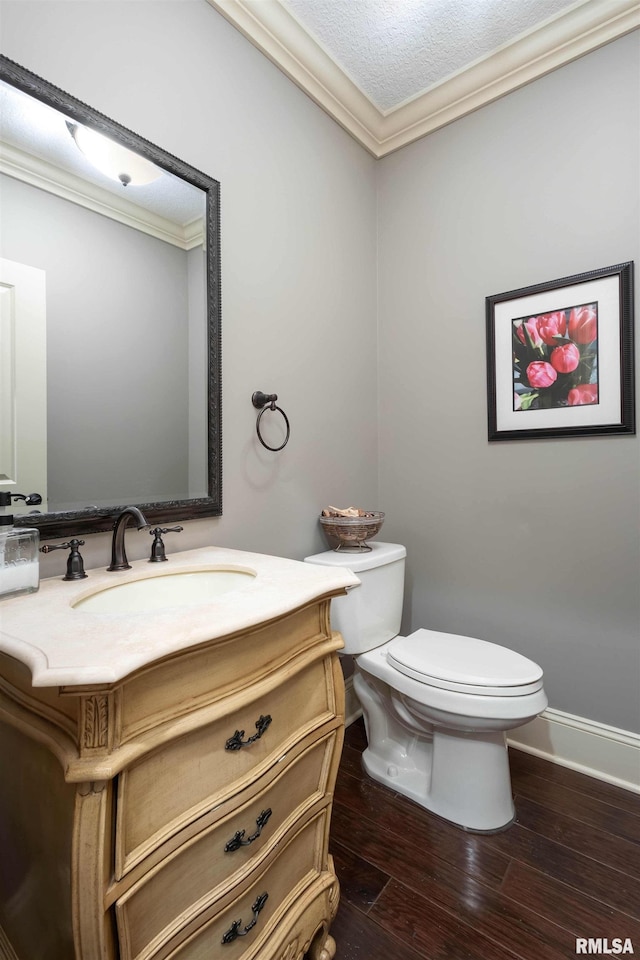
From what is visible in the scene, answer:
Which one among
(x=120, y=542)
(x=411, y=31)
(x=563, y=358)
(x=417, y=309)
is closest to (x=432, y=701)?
(x=120, y=542)

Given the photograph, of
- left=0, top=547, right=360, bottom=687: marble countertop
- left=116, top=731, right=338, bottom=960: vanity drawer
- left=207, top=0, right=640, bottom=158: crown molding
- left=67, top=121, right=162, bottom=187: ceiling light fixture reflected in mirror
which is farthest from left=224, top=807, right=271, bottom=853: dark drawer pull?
left=207, top=0, right=640, bottom=158: crown molding

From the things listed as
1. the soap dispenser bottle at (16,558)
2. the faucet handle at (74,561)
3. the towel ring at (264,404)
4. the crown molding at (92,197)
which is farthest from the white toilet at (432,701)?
the crown molding at (92,197)

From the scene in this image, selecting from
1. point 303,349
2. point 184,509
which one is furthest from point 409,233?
point 184,509

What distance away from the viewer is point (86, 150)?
110 cm

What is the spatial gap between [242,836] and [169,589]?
0.54 metres

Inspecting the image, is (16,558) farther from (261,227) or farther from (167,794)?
(261,227)

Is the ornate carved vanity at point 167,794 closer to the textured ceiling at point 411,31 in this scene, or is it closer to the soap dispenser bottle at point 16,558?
the soap dispenser bottle at point 16,558

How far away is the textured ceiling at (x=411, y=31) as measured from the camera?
5.02 ft

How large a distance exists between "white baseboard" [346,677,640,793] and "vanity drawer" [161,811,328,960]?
115 centimetres

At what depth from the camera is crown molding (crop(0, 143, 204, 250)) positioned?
981mm

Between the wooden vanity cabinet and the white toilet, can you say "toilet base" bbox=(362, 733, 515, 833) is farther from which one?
the wooden vanity cabinet

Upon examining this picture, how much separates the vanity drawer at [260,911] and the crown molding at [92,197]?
147cm

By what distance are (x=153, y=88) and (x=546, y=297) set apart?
1476 mm

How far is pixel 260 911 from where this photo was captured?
0.83m
